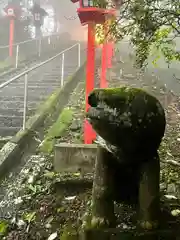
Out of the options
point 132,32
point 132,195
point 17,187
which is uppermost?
point 132,32

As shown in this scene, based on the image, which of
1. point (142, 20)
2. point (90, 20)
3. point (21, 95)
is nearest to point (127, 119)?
point (142, 20)

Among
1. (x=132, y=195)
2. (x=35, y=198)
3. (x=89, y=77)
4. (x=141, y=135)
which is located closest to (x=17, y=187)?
(x=35, y=198)

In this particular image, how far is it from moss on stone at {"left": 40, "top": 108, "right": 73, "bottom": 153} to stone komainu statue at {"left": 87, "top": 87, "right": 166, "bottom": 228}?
10.9ft

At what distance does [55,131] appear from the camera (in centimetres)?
680

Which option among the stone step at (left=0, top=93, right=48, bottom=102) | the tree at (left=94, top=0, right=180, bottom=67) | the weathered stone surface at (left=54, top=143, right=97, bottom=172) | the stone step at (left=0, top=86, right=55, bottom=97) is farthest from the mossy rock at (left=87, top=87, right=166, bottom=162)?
the stone step at (left=0, top=86, right=55, bottom=97)

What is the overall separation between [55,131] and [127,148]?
436cm

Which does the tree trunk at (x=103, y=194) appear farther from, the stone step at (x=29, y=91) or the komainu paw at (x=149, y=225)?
the stone step at (x=29, y=91)

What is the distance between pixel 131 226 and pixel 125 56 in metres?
16.3

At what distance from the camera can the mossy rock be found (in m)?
2.47

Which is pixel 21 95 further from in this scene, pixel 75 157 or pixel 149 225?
pixel 149 225

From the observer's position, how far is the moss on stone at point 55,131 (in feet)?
20.4

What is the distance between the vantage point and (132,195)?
3.01 m

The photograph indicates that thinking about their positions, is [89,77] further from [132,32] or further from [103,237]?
[103,237]

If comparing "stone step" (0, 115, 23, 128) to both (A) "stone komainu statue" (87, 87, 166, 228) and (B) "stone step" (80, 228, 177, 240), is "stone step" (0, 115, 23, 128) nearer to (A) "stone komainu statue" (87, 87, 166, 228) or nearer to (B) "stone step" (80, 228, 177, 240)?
(A) "stone komainu statue" (87, 87, 166, 228)
